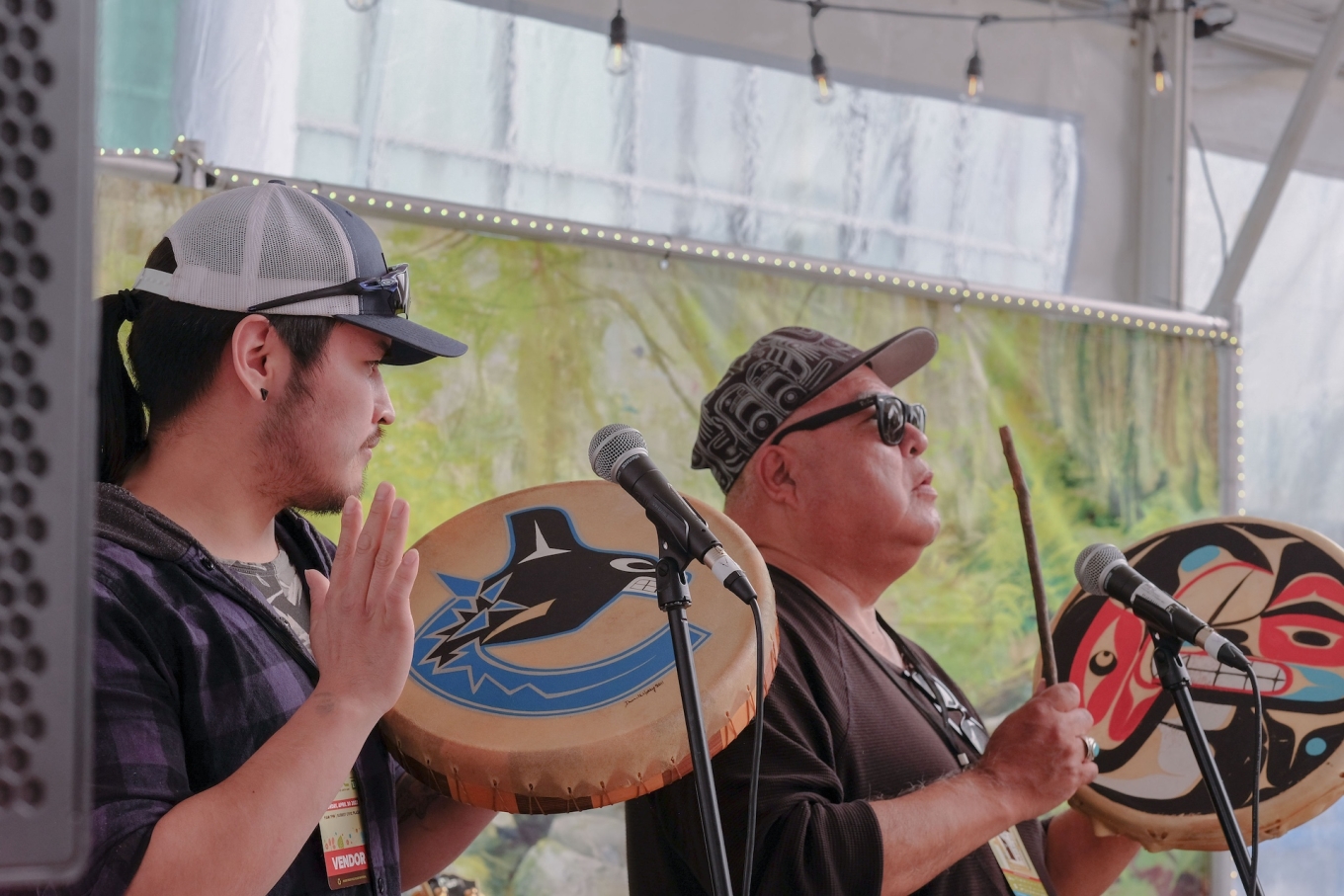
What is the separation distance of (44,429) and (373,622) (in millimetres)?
846

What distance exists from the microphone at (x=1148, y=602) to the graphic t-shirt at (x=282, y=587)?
1201 mm

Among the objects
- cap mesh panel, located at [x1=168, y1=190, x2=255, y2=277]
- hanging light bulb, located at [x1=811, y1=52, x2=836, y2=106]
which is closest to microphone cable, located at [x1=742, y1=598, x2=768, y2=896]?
cap mesh panel, located at [x1=168, y1=190, x2=255, y2=277]

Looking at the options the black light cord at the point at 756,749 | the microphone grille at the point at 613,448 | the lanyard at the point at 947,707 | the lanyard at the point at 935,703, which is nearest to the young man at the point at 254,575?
the microphone grille at the point at 613,448

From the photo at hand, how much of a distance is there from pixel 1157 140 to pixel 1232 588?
2.18 metres

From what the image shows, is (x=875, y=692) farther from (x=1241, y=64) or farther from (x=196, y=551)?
(x=1241, y=64)

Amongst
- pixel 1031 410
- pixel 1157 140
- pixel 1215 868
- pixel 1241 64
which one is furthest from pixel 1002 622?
pixel 1241 64

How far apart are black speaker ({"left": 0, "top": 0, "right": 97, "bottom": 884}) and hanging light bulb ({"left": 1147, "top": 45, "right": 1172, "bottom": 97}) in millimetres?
4098

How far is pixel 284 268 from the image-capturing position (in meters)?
1.58

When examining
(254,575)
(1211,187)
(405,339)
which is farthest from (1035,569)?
(1211,187)

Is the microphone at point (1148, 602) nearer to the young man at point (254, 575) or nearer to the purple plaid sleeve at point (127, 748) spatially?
the young man at point (254, 575)

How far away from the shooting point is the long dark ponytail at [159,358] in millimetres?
1562

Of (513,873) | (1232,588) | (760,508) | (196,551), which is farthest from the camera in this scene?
(513,873)

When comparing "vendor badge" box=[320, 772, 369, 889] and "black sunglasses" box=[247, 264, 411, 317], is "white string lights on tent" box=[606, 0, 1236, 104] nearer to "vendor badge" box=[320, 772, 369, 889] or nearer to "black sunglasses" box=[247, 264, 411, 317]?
"black sunglasses" box=[247, 264, 411, 317]

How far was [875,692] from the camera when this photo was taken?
203 centimetres
